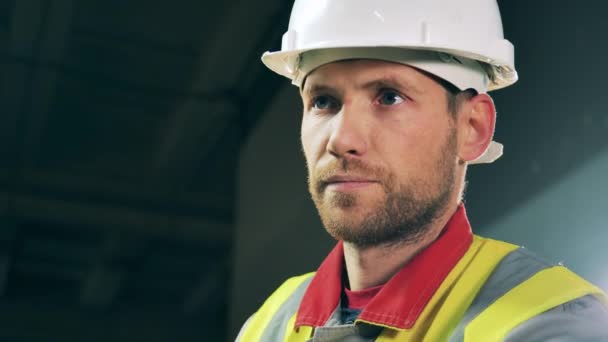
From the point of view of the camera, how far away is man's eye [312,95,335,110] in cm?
130

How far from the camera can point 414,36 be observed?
125 cm

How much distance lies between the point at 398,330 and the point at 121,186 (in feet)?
14.2

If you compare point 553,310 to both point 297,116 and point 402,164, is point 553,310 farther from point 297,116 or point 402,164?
point 297,116

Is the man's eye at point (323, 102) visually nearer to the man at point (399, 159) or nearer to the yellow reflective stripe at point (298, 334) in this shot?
the man at point (399, 159)

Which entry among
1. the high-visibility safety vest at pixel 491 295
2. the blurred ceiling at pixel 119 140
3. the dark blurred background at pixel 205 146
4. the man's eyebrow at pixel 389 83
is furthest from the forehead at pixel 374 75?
the blurred ceiling at pixel 119 140

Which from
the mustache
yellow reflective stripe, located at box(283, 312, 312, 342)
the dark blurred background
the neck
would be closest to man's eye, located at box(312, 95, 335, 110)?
the mustache

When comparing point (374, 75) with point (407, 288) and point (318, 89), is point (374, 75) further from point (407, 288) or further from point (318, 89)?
point (407, 288)

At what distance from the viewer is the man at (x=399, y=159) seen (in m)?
1.18

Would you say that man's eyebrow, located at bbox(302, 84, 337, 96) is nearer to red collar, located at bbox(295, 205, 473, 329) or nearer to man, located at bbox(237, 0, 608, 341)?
man, located at bbox(237, 0, 608, 341)

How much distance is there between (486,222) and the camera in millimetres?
2043

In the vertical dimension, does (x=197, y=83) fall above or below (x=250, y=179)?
above

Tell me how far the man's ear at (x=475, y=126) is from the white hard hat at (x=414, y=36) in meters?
0.02

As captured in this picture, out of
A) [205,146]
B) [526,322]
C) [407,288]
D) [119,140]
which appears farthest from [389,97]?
[119,140]

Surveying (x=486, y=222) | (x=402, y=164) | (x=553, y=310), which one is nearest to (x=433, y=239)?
(x=402, y=164)
